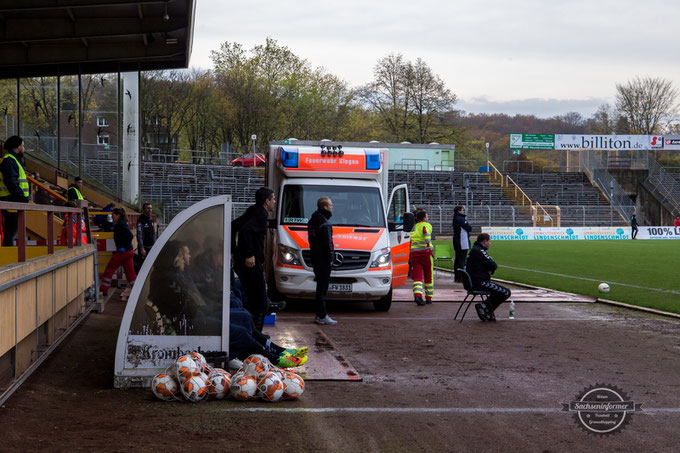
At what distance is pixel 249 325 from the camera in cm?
916

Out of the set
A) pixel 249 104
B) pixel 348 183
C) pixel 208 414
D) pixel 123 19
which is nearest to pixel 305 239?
pixel 348 183

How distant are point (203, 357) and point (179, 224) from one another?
4.32ft

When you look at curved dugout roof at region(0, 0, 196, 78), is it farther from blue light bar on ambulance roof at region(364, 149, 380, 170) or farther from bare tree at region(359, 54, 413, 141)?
bare tree at region(359, 54, 413, 141)

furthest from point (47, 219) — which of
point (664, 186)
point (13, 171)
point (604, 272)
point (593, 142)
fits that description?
point (593, 142)

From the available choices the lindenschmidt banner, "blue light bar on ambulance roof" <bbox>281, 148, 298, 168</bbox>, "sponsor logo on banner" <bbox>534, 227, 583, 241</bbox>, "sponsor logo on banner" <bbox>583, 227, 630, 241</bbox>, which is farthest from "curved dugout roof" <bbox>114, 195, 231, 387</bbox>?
"sponsor logo on banner" <bbox>583, 227, 630, 241</bbox>

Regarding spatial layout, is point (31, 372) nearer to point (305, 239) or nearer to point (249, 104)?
point (305, 239)

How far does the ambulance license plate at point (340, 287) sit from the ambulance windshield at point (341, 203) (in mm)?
1274

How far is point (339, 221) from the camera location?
51.3ft

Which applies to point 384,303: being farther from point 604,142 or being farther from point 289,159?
point 604,142

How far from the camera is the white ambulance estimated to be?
1479 cm

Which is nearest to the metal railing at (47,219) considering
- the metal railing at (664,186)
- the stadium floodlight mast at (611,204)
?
the stadium floodlight mast at (611,204)

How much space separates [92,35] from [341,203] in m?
13.0

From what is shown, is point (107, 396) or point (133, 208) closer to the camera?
point (107, 396)

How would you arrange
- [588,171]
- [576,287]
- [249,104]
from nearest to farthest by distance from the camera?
1. [576,287]
2. [249,104]
3. [588,171]
